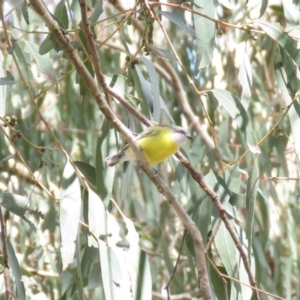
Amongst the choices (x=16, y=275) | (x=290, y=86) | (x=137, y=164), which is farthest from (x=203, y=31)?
(x=137, y=164)

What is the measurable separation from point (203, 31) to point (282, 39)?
225 mm

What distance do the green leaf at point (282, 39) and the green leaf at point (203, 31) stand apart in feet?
0.43

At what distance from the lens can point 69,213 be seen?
Result: 1.69 metres

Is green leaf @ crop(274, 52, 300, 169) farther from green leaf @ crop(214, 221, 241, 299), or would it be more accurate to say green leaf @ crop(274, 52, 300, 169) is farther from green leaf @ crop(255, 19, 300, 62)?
green leaf @ crop(214, 221, 241, 299)

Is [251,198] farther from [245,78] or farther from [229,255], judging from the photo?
[245,78]

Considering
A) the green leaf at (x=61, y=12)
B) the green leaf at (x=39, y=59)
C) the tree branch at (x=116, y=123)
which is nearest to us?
the tree branch at (x=116, y=123)

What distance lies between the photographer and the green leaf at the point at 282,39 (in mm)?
1890

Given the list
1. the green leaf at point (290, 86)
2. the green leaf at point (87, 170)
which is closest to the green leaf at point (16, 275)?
the green leaf at point (87, 170)

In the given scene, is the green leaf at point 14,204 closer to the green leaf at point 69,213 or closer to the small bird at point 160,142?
the green leaf at point 69,213

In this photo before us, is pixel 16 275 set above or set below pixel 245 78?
below

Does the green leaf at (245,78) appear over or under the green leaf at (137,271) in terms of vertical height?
over

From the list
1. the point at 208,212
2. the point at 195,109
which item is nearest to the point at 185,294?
the point at 195,109

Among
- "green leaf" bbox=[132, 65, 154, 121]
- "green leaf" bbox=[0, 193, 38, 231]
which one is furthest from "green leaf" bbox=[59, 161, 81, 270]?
"green leaf" bbox=[132, 65, 154, 121]

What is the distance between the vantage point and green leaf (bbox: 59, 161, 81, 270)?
1603 mm
